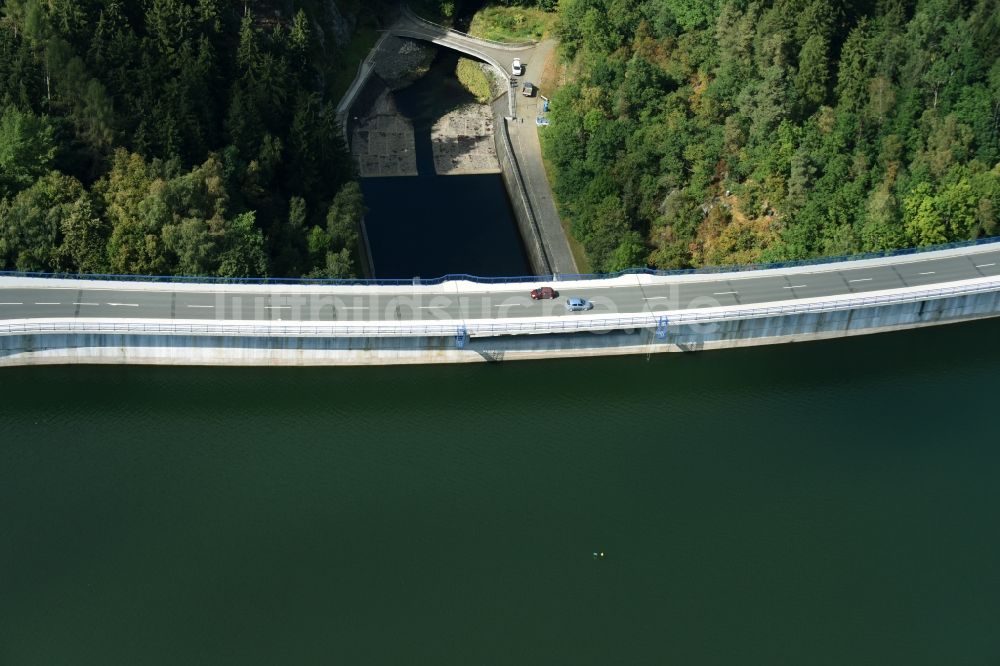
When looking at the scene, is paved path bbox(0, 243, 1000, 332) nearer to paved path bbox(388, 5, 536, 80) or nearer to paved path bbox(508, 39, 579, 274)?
paved path bbox(508, 39, 579, 274)

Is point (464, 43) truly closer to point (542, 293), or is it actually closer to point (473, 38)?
point (473, 38)

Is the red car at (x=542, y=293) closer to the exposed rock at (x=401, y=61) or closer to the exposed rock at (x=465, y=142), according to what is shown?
the exposed rock at (x=465, y=142)

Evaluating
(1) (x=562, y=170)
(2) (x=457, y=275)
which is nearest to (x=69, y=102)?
(2) (x=457, y=275)

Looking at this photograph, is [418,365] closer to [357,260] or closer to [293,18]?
[357,260]

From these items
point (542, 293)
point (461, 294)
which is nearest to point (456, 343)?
point (461, 294)

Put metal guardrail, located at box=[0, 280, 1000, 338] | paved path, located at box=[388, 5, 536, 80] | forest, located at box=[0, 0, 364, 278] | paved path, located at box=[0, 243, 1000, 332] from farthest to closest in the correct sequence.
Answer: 1. paved path, located at box=[388, 5, 536, 80]
2. forest, located at box=[0, 0, 364, 278]
3. paved path, located at box=[0, 243, 1000, 332]
4. metal guardrail, located at box=[0, 280, 1000, 338]

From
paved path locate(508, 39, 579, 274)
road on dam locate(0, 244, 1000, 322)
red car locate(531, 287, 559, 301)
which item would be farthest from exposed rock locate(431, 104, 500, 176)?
red car locate(531, 287, 559, 301)
